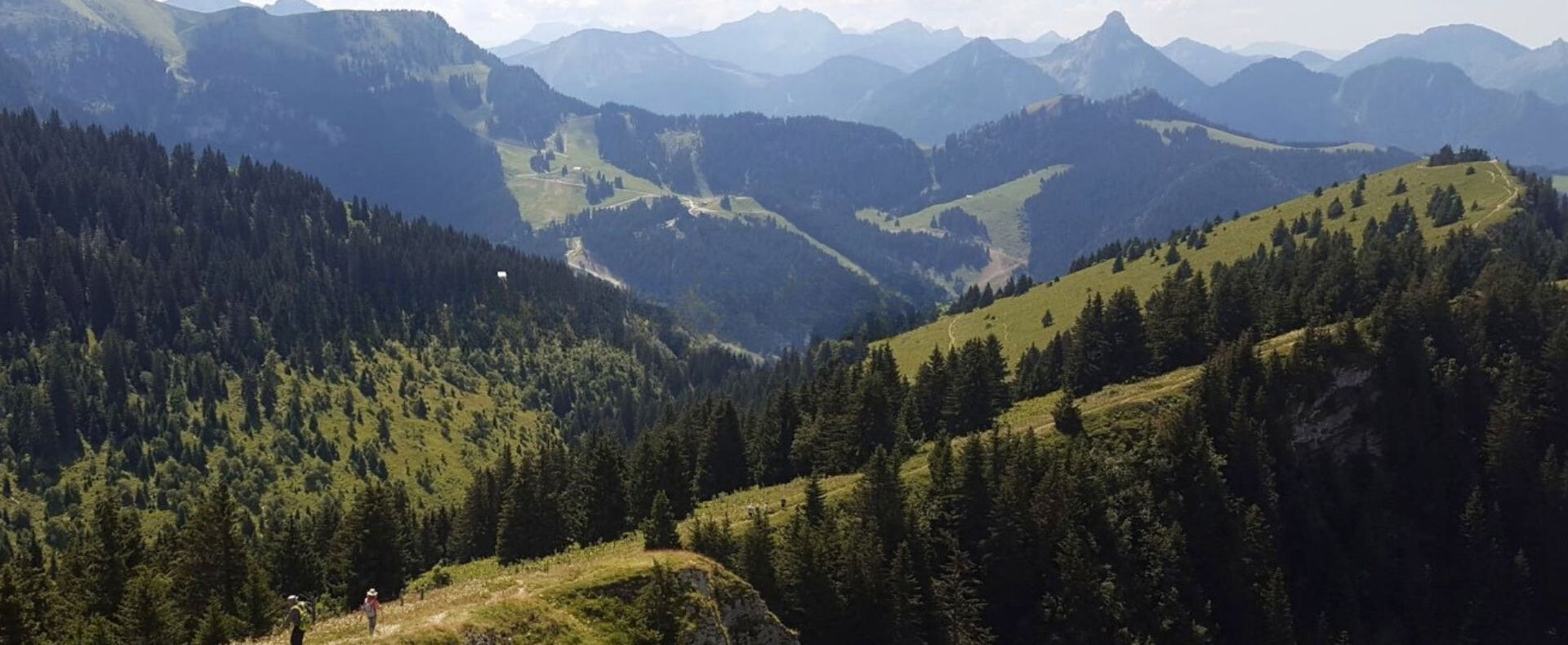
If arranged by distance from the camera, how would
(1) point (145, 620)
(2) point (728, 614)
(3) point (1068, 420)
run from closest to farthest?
1. (1) point (145, 620)
2. (2) point (728, 614)
3. (3) point (1068, 420)

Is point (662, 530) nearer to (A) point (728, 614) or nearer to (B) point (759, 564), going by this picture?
(B) point (759, 564)

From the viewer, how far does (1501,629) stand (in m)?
110

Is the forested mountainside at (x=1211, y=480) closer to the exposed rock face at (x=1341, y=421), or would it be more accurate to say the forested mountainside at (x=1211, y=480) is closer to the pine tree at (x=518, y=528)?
the exposed rock face at (x=1341, y=421)

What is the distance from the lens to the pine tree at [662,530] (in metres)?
75.7

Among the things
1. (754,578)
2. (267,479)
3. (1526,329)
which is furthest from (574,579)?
(267,479)

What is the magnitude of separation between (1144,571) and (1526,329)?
245 ft

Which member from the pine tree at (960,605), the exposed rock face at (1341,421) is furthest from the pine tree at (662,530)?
the exposed rock face at (1341,421)

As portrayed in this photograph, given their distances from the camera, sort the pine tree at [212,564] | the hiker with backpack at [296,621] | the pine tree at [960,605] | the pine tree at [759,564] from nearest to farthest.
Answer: the hiker with backpack at [296,621] → the pine tree at [212,564] → the pine tree at [759,564] → the pine tree at [960,605]

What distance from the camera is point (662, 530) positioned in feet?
249

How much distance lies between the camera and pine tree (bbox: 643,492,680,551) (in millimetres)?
75688

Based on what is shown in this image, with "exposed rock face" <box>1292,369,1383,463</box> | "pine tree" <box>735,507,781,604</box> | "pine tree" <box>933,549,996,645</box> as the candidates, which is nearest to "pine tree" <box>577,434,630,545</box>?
"pine tree" <box>735,507,781,604</box>

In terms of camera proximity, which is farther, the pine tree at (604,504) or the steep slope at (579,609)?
the pine tree at (604,504)

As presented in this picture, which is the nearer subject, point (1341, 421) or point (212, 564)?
point (212, 564)

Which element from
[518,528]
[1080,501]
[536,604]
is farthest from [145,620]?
[1080,501]
